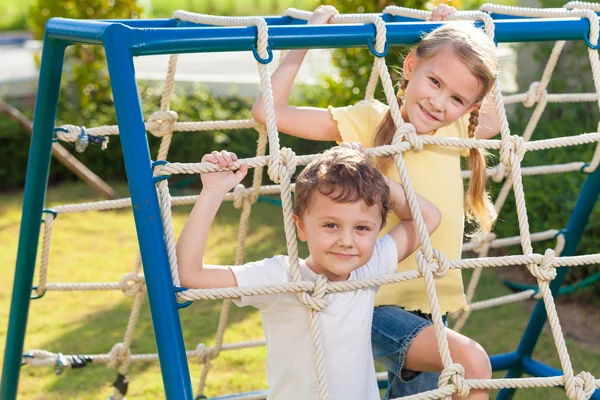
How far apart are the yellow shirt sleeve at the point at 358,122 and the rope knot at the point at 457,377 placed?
59 cm

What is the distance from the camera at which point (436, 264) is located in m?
1.77

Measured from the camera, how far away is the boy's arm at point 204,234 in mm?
1629

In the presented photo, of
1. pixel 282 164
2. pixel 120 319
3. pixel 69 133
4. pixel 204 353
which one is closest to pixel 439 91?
pixel 282 164

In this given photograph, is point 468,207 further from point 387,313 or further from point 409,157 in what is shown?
point 387,313

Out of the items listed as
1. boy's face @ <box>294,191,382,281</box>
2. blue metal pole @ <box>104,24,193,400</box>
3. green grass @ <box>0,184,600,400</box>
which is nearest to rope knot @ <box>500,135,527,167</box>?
boy's face @ <box>294,191,382,281</box>

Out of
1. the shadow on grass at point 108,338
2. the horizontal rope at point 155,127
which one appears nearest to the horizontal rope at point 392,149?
the horizontal rope at point 155,127

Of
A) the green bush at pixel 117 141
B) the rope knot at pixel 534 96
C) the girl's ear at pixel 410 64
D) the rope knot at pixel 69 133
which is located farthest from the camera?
the green bush at pixel 117 141

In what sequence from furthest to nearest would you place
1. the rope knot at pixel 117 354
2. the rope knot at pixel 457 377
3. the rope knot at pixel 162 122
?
the rope knot at pixel 117 354, the rope knot at pixel 162 122, the rope knot at pixel 457 377

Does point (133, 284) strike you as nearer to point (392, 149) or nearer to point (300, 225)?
point (300, 225)

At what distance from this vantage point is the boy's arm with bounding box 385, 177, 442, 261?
6.07ft

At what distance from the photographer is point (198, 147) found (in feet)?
19.5

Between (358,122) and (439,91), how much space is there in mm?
247

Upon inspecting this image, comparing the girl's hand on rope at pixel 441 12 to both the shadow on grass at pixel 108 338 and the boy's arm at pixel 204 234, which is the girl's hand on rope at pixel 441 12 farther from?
the shadow on grass at pixel 108 338

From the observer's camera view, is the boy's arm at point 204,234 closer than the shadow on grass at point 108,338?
Yes
